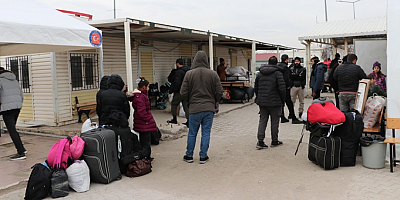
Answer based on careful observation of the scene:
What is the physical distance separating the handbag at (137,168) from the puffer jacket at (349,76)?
4095 millimetres

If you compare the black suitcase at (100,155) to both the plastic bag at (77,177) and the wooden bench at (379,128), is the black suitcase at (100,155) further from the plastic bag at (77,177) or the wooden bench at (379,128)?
the wooden bench at (379,128)

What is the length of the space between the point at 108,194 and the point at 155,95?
26.4 ft

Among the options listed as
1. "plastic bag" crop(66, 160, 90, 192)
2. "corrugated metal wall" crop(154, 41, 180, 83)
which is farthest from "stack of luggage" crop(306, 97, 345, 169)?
"corrugated metal wall" crop(154, 41, 180, 83)

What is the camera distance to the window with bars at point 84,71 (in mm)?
9641

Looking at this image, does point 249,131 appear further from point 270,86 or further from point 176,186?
point 176,186

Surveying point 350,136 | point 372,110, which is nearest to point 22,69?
point 350,136

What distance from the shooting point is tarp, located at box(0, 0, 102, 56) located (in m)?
4.90

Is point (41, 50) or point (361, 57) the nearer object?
point (41, 50)

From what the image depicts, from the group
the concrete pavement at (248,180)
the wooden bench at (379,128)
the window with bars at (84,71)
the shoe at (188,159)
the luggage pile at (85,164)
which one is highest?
the window with bars at (84,71)

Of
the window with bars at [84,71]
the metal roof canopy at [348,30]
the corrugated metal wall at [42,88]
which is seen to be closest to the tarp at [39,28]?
the corrugated metal wall at [42,88]

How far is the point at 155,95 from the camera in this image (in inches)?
484

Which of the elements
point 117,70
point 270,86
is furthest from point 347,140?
point 117,70

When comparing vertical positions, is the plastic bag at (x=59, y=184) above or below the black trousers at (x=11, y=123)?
below

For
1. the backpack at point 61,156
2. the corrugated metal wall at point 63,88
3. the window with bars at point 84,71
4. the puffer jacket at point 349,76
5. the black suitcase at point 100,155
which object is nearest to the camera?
the backpack at point 61,156
